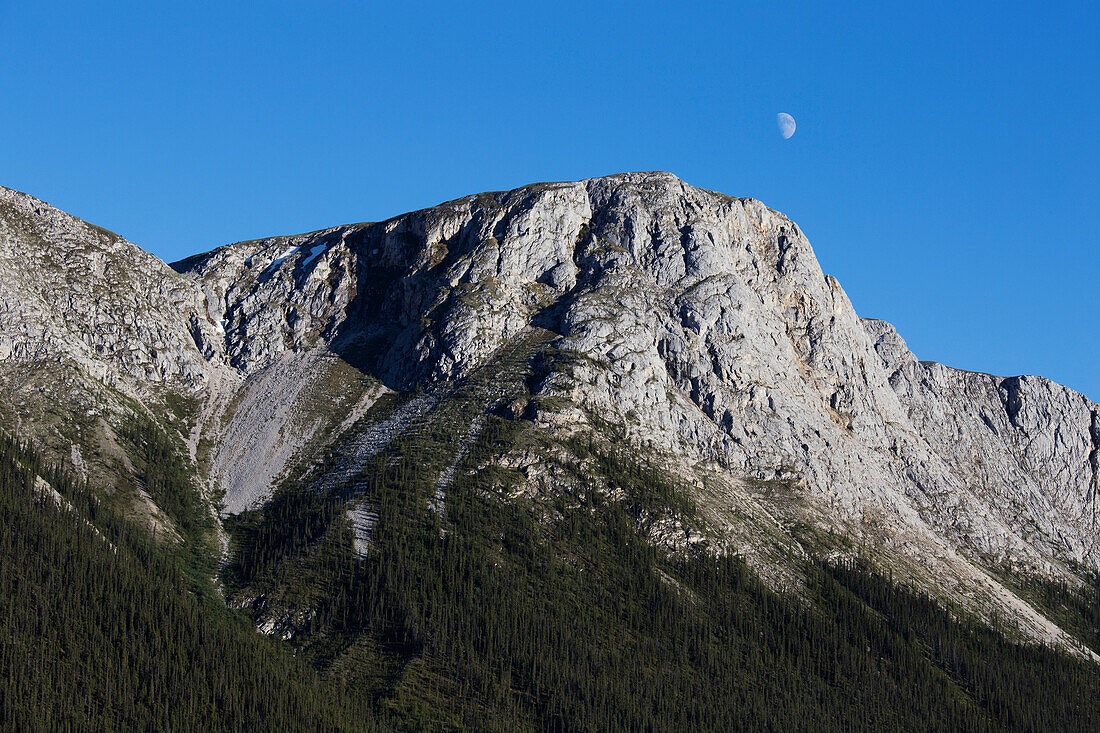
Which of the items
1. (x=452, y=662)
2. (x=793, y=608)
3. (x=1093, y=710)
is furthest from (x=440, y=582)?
(x=1093, y=710)

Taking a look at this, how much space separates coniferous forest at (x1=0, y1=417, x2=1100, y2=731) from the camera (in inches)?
5723

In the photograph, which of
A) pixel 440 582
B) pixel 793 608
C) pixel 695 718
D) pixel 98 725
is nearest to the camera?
pixel 98 725

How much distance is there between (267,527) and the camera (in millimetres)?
194000

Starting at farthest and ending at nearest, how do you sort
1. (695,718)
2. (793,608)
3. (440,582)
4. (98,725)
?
(793,608) → (440,582) → (695,718) → (98,725)

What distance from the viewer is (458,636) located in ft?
542

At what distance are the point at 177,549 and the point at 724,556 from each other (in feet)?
329

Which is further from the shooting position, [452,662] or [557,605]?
[557,605]

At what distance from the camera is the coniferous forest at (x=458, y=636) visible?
477 feet

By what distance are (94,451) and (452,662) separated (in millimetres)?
87707

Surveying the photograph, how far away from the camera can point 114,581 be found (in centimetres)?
15838

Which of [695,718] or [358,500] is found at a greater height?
[358,500]

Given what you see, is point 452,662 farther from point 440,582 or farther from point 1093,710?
point 1093,710

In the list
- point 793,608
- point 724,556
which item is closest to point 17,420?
point 724,556

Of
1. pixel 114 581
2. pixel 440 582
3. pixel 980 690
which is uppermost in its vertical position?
pixel 980 690
